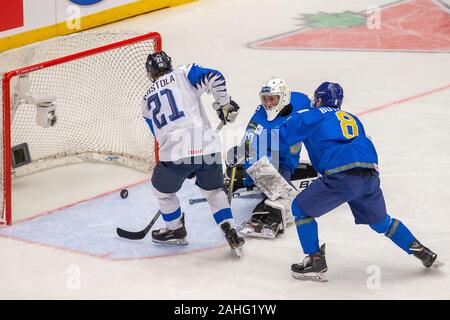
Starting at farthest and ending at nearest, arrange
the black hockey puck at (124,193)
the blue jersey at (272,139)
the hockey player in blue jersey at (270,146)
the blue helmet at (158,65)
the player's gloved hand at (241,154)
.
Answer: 1. the black hockey puck at (124,193)
2. the player's gloved hand at (241,154)
3. the blue jersey at (272,139)
4. the hockey player in blue jersey at (270,146)
5. the blue helmet at (158,65)

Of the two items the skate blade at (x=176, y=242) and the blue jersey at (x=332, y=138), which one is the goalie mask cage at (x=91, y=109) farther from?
the blue jersey at (x=332, y=138)

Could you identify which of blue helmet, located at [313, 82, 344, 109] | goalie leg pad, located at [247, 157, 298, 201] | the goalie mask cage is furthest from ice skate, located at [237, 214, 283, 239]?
the goalie mask cage

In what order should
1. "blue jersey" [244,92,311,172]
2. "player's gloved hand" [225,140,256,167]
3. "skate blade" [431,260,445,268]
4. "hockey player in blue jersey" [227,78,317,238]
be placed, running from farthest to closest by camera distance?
"player's gloved hand" [225,140,256,167] < "blue jersey" [244,92,311,172] < "hockey player in blue jersey" [227,78,317,238] < "skate blade" [431,260,445,268]

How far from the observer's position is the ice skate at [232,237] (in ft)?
21.7

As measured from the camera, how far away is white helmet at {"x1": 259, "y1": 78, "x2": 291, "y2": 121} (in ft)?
23.2

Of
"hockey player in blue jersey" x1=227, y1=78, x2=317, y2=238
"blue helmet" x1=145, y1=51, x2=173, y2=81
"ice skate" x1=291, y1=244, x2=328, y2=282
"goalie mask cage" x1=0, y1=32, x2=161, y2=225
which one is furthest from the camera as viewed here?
"goalie mask cage" x1=0, y1=32, x2=161, y2=225

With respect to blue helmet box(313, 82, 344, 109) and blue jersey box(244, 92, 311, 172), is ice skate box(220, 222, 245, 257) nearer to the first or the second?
blue jersey box(244, 92, 311, 172)

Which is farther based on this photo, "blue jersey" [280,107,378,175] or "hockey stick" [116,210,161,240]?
"hockey stick" [116,210,161,240]

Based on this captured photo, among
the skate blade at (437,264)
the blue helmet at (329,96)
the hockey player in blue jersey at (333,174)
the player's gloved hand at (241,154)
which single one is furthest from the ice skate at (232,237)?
the skate blade at (437,264)

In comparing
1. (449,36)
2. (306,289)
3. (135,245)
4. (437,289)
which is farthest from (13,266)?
(449,36)

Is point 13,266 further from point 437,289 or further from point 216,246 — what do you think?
point 437,289

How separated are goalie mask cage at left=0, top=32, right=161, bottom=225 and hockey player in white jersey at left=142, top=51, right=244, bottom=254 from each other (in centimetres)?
119

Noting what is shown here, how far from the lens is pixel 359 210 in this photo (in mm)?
6312

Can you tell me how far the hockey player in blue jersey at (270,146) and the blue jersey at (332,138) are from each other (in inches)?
28.0
